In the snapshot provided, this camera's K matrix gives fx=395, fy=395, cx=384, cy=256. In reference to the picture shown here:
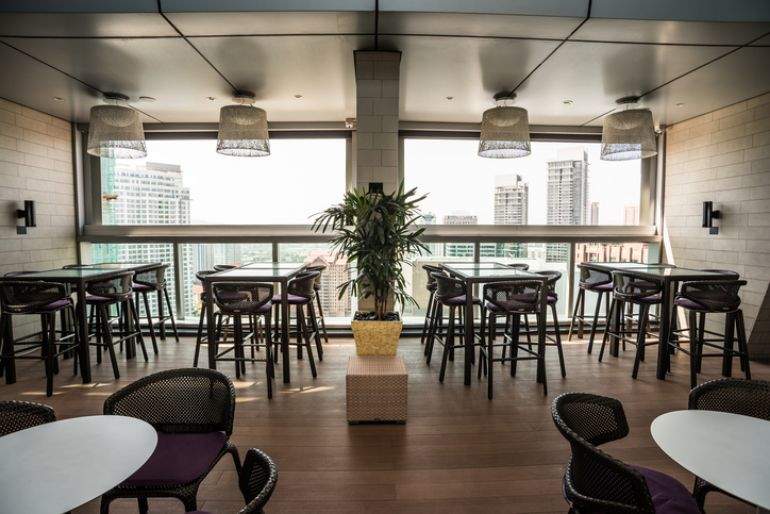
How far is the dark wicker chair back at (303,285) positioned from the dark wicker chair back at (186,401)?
2155 millimetres

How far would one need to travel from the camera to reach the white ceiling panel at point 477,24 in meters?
2.95

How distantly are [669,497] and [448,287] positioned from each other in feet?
8.53

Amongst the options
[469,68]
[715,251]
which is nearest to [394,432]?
[469,68]

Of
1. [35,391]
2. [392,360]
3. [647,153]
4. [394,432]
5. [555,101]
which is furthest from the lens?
[555,101]

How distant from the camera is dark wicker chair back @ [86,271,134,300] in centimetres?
388

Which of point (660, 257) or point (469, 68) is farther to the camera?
point (660, 257)

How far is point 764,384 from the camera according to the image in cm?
171

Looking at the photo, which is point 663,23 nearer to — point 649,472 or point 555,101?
point 555,101

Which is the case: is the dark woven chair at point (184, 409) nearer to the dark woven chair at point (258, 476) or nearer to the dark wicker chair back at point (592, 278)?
the dark woven chair at point (258, 476)

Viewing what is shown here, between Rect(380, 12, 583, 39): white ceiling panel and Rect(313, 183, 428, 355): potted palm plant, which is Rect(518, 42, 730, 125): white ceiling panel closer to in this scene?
Rect(380, 12, 583, 39): white ceiling panel

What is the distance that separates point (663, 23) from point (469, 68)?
155cm

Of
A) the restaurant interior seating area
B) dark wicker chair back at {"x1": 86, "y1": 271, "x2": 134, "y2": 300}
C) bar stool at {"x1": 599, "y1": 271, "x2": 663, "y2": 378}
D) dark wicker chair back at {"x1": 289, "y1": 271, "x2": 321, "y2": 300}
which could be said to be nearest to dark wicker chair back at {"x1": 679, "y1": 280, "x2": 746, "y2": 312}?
the restaurant interior seating area

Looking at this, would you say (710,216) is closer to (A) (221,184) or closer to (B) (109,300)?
(A) (221,184)

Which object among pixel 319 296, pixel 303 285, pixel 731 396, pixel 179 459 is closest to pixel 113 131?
pixel 303 285
